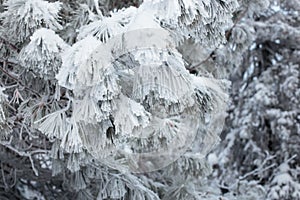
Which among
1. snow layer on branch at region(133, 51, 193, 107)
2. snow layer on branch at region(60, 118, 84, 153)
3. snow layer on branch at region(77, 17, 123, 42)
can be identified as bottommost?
snow layer on branch at region(60, 118, 84, 153)

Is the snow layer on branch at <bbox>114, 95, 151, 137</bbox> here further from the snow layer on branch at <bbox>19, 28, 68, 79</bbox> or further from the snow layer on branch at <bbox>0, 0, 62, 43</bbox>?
the snow layer on branch at <bbox>0, 0, 62, 43</bbox>

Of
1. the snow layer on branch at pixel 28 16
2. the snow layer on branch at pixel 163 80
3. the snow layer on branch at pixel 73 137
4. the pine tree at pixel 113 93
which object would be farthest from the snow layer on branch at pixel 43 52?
the snow layer on branch at pixel 163 80

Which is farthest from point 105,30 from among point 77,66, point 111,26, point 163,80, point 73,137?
point 73,137

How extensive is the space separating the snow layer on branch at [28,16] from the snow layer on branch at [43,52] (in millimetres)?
137

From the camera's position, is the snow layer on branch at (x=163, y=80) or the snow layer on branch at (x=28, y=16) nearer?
the snow layer on branch at (x=163, y=80)

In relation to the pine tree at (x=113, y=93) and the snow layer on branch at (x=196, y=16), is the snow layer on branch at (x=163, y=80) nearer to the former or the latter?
the pine tree at (x=113, y=93)

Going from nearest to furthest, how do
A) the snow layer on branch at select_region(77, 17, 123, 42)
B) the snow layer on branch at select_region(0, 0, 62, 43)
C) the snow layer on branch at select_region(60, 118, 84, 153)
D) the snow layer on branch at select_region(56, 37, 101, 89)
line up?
the snow layer on branch at select_region(56, 37, 101, 89)
the snow layer on branch at select_region(77, 17, 123, 42)
the snow layer on branch at select_region(60, 118, 84, 153)
the snow layer on branch at select_region(0, 0, 62, 43)

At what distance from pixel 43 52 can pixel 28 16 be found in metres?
0.25

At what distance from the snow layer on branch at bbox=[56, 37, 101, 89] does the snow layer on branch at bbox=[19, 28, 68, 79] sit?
0.19m

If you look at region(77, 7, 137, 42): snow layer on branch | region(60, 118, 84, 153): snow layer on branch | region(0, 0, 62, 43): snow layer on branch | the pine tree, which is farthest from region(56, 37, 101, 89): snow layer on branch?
region(0, 0, 62, 43): snow layer on branch

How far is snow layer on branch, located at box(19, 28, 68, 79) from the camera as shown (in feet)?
6.66

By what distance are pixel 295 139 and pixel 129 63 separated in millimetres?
3873

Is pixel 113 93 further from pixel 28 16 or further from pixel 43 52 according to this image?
pixel 28 16

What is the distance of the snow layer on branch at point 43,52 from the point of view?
2031 mm
